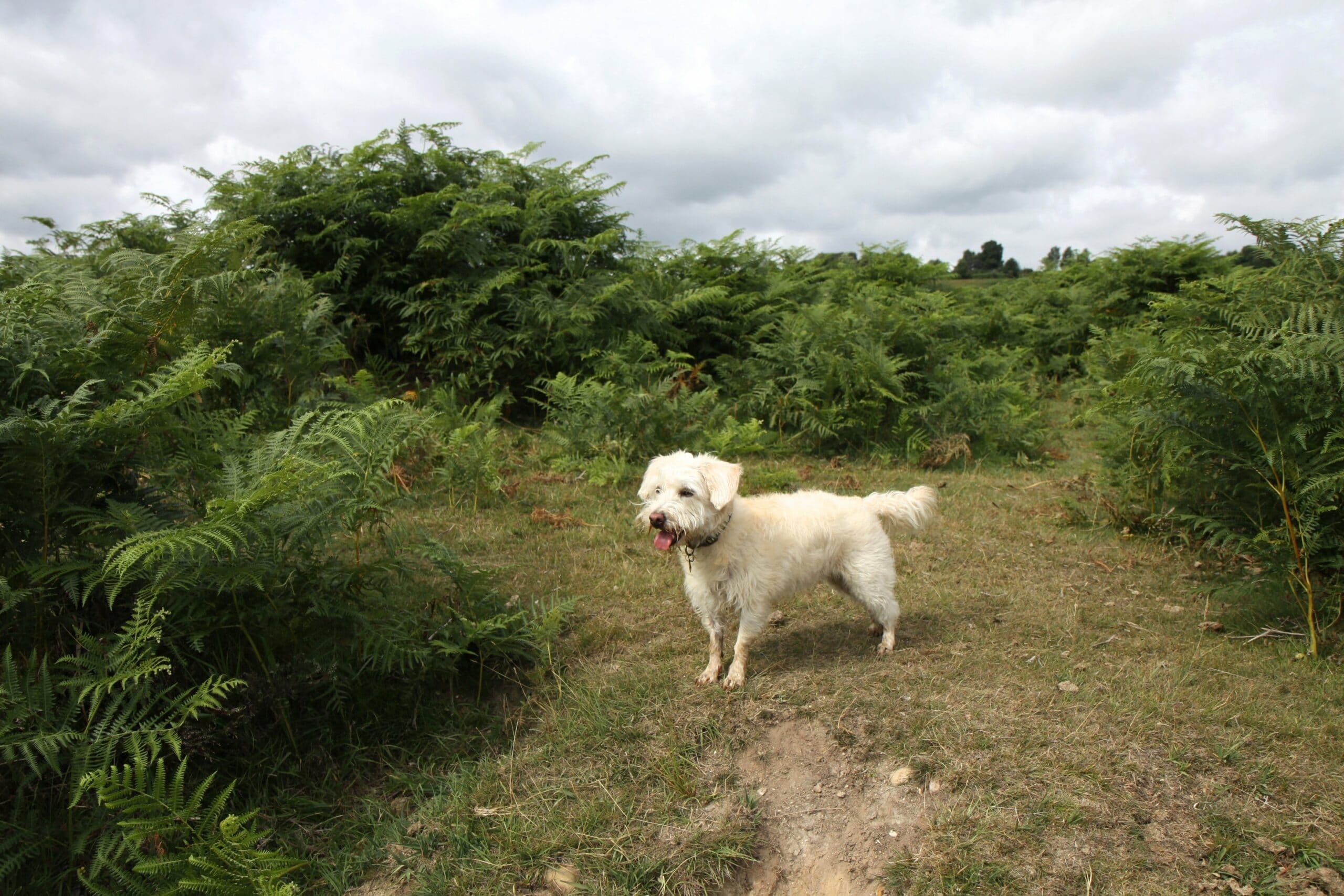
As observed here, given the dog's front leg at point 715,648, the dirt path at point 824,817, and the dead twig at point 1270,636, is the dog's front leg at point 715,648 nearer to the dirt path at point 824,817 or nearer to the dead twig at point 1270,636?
the dirt path at point 824,817

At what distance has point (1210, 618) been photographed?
→ 15.8 ft

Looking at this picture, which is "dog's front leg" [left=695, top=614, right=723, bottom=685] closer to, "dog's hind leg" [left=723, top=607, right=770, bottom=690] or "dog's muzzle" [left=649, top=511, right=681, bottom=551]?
"dog's hind leg" [left=723, top=607, right=770, bottom=690]

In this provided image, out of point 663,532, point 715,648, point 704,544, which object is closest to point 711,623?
point 715,648

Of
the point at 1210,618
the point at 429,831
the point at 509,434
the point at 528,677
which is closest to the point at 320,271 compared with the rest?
the point at 509,434

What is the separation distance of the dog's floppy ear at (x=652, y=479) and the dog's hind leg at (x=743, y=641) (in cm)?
80

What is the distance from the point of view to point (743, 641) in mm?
3955

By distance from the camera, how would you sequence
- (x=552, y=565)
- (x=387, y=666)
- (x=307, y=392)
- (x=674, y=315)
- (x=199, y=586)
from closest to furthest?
(x=199, y=586), (x=387, y=666), (x=552, y=565), (x=307, y=392), (x=674, y=315)

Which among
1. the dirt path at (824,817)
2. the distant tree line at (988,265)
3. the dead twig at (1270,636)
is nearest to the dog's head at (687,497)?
the dirt path at (824,817)

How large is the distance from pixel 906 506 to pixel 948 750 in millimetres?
1590

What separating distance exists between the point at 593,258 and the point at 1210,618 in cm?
819

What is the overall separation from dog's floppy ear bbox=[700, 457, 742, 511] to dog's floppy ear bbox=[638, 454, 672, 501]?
0.72ft

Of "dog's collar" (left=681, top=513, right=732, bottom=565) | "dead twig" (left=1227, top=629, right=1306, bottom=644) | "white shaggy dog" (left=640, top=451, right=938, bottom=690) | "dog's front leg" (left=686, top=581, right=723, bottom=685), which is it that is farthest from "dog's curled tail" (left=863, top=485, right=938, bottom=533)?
"dead twig" (left=1227, top=629, right=1306, bottom=644)

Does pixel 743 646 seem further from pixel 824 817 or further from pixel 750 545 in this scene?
pixel 824 817

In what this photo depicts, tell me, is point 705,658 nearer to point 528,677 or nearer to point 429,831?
point 528,677
